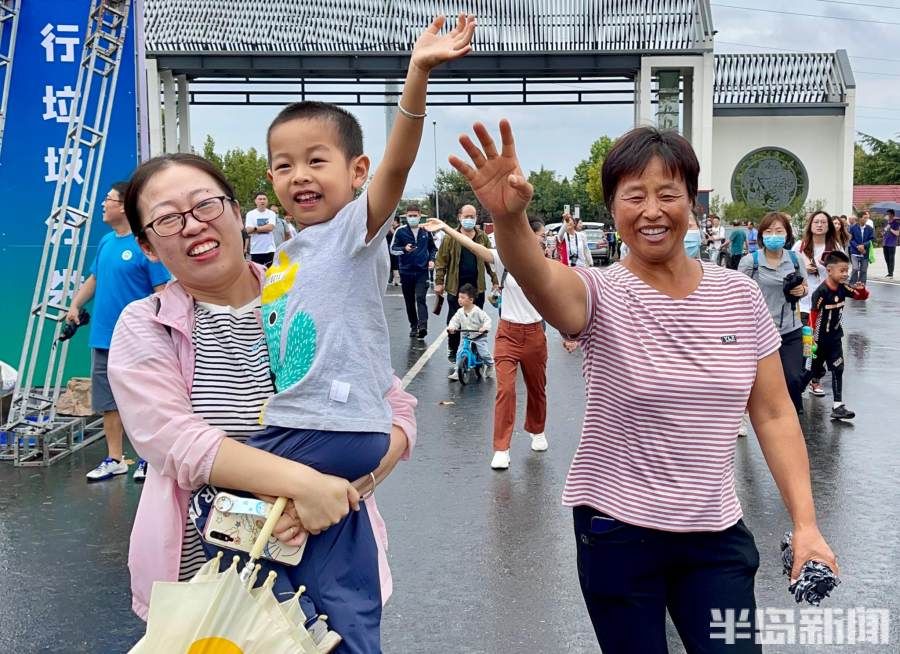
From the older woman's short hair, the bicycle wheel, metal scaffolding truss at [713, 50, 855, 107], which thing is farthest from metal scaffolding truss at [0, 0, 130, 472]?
metal scaffolding truss at [713, 50, 855, 107]

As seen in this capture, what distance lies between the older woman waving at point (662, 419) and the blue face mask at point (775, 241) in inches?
216

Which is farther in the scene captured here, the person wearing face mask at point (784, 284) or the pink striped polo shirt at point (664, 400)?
the person wearing face mask at point (784, 284)

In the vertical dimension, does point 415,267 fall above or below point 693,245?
below

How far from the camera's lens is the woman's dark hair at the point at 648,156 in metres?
2.55

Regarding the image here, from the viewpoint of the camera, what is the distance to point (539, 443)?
7523 millimetres

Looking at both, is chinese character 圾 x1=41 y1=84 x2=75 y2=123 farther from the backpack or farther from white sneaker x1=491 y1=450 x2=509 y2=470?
the backpack

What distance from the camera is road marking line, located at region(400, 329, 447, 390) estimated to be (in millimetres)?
11170

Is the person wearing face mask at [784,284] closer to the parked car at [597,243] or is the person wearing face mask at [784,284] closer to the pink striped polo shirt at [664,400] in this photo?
the pink striped polo shirt at [664,400]

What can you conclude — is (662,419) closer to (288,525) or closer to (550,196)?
(288,525)

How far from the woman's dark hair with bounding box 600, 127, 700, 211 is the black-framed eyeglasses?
3.46 ft

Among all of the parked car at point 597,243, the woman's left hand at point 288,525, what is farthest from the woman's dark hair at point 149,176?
the parked car at point 597,243

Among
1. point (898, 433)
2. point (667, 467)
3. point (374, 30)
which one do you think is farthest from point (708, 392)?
point (374, 30)

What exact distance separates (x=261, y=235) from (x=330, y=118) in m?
14.5

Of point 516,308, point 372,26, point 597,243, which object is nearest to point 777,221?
point 516,308
